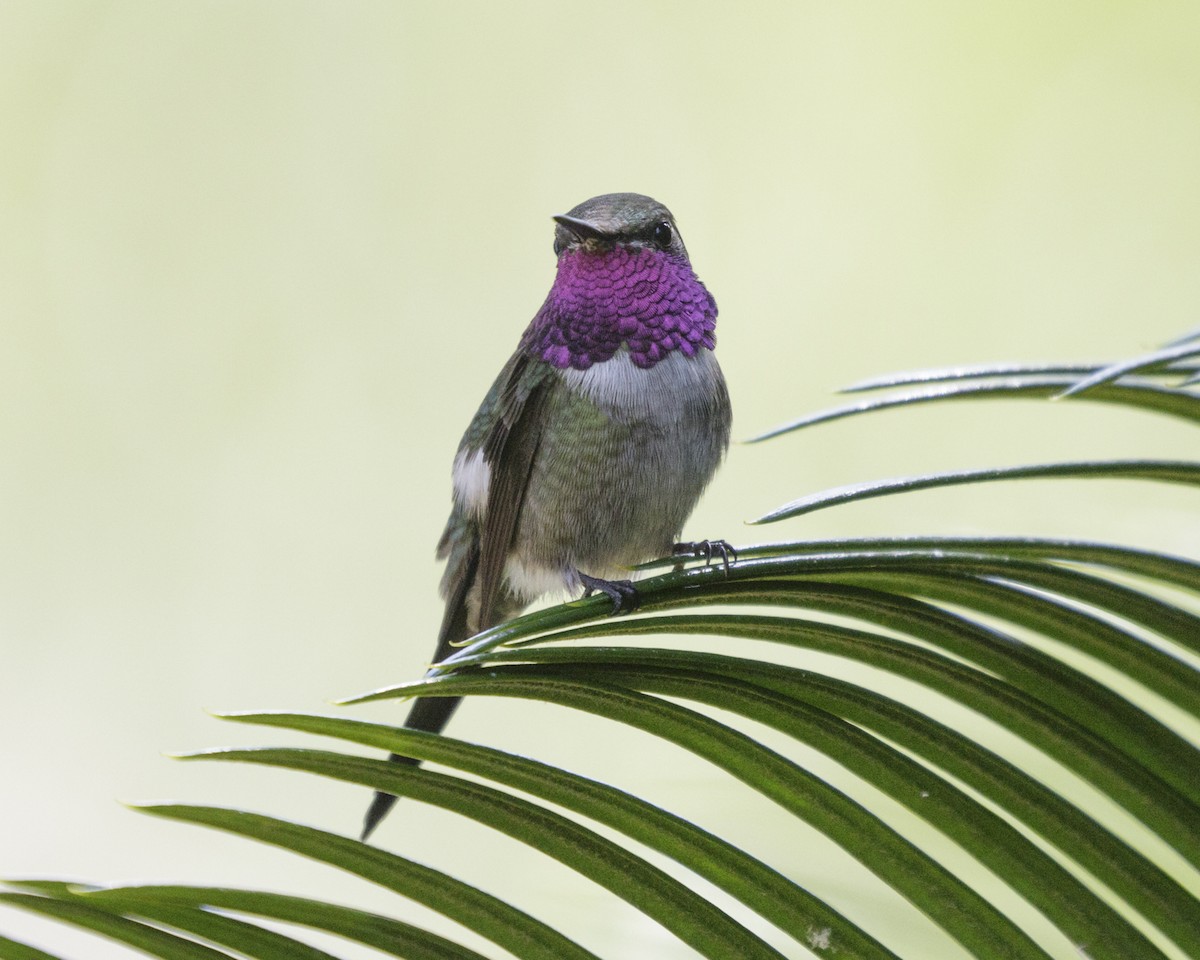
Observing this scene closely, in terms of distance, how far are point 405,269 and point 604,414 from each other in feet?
9.28

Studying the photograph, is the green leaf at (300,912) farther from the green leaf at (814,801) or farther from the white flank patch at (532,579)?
the white flank patch at (532,579)

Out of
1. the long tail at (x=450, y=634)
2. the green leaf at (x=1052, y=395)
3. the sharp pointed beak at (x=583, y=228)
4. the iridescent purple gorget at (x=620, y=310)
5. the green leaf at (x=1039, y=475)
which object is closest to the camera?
the green leaf at (x=1039, y=475)

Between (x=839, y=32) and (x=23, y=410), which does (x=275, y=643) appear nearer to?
(x=23, y=410)

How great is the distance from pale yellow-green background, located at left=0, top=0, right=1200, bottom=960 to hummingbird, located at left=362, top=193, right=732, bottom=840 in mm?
2275

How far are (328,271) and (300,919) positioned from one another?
3.95 meters

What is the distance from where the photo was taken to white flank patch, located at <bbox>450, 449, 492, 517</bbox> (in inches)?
82.1

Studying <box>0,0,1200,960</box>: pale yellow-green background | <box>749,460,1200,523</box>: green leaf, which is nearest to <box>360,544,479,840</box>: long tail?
<box>749,460,1200,523</box>: green leaf

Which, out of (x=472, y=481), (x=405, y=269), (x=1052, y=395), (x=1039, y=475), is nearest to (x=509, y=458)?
(x=472, y=481)

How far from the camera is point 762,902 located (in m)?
0.71

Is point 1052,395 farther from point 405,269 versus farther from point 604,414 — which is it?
point 405,269

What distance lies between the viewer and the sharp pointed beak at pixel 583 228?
5.74 ft

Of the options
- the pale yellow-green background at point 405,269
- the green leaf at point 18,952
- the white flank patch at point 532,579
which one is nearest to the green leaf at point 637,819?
the green leaf at point 18,952

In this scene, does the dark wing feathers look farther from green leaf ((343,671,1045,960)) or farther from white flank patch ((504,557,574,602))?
green leaf ((343,671,1045,960))

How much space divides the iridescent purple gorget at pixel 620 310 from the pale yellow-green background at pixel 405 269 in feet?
7.83
